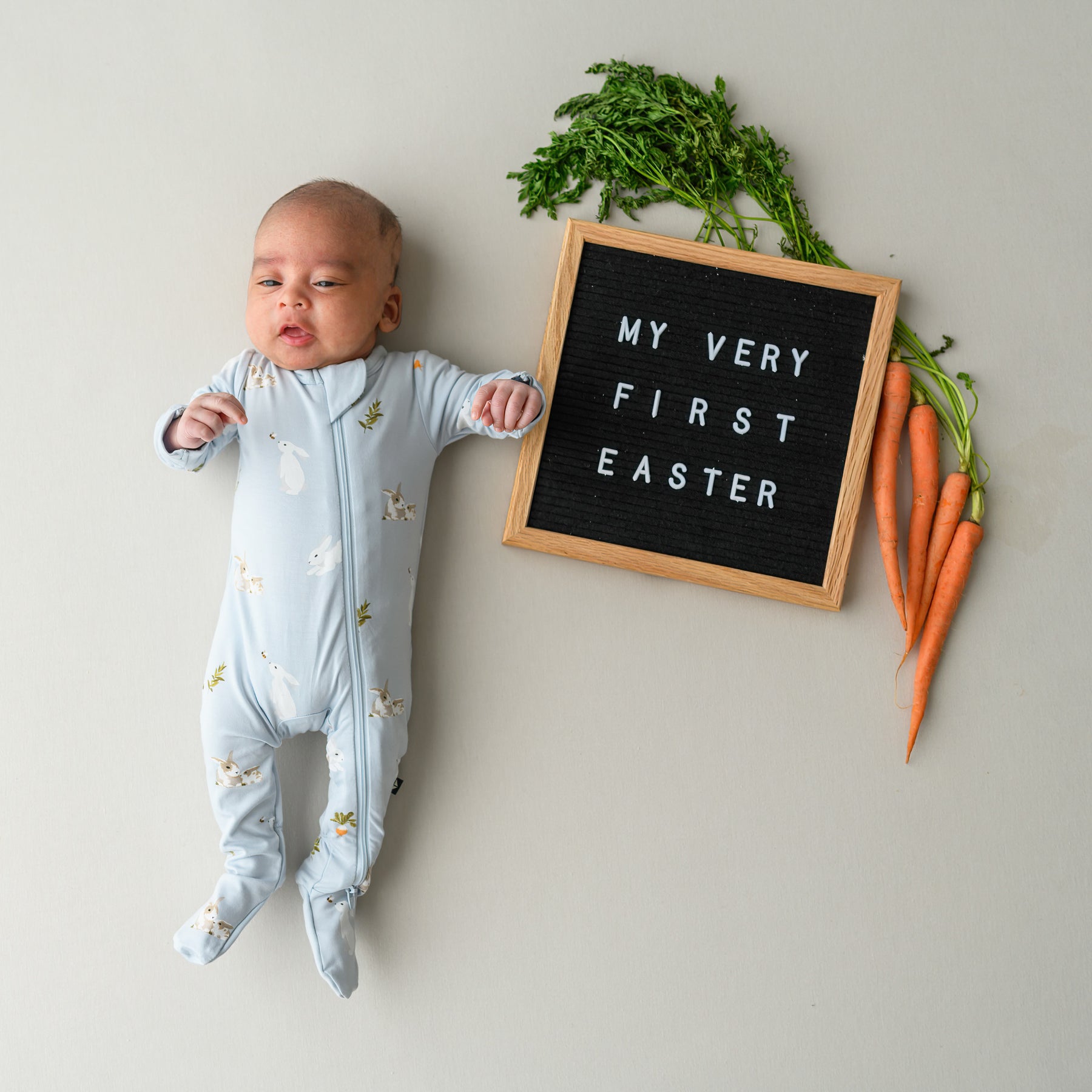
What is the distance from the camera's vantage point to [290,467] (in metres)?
1.37

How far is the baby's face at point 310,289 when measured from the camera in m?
1.33

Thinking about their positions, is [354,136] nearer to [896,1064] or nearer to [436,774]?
[436,774]

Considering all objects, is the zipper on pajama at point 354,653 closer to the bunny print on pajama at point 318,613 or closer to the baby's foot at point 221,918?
the bunny print on pajama at point 318,613

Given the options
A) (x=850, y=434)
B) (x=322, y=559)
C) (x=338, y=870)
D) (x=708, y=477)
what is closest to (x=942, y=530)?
(x=850, y=434)

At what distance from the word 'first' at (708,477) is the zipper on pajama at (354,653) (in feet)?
1.45

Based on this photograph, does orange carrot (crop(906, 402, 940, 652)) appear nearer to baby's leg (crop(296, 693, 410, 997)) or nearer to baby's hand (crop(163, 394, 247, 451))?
baby's leg (crop(296, 693, 410, 997))

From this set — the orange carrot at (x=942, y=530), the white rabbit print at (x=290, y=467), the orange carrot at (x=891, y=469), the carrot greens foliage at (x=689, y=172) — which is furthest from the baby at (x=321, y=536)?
the orange carrot at (x=942, y=530)

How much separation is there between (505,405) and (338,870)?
835mm

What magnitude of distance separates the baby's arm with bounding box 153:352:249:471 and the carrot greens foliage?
2.05 ft

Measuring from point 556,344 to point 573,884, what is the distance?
0.97 m

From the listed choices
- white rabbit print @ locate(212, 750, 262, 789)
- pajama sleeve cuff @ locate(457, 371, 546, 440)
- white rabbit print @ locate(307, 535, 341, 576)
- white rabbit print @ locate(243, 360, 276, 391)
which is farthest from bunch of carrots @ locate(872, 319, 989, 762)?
white rabbit print @ locate(212, 750, 262, 789)

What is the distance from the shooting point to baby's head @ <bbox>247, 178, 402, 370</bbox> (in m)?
1.33

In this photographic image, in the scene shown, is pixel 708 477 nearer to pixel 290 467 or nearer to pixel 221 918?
pixel 290 467

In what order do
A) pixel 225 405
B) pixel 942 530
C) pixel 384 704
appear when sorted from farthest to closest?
pixel 942 530 < pixel 384 704 < pixel 225 405
